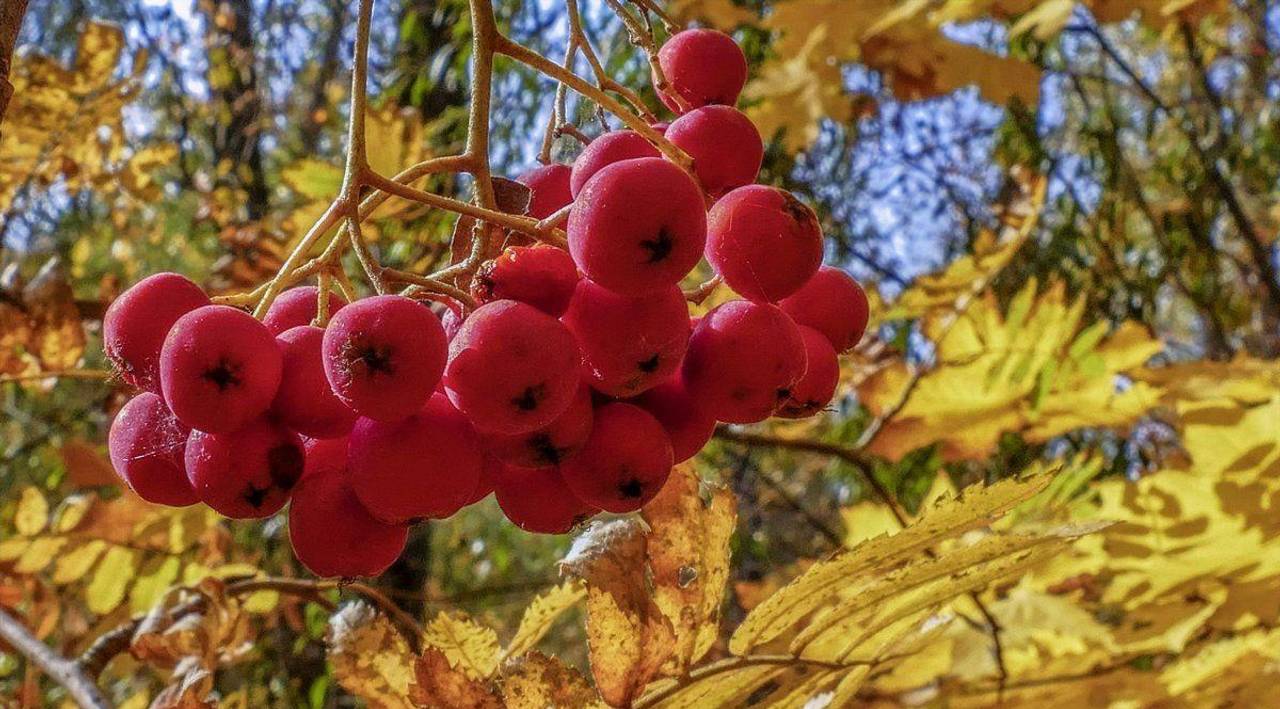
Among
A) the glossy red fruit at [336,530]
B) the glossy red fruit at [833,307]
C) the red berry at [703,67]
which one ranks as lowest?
the glossy red fruit at [336,530]

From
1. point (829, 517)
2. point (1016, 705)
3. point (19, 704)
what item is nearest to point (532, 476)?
point (19, 704)

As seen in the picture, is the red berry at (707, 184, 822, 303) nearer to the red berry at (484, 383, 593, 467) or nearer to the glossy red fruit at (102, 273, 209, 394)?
the red berry at (484, 383, 593, 467)

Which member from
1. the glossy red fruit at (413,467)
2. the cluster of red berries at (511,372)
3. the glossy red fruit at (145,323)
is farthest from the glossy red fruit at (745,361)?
the glossy red fruit at (145,323)

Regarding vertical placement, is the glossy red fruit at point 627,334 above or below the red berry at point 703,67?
below

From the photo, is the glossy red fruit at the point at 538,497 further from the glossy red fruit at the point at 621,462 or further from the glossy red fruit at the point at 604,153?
the glossy red fruit at the point at 604,153

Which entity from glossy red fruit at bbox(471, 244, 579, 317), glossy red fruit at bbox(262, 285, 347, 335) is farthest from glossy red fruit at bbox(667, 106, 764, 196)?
glossy red fruit at bbox(262, 285, 347, 335)

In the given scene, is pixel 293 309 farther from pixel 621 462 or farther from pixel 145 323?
pixel 621 462

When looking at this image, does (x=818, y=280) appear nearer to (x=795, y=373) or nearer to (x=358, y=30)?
(x=795, y=373)

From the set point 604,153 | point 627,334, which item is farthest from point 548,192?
point 627,334
